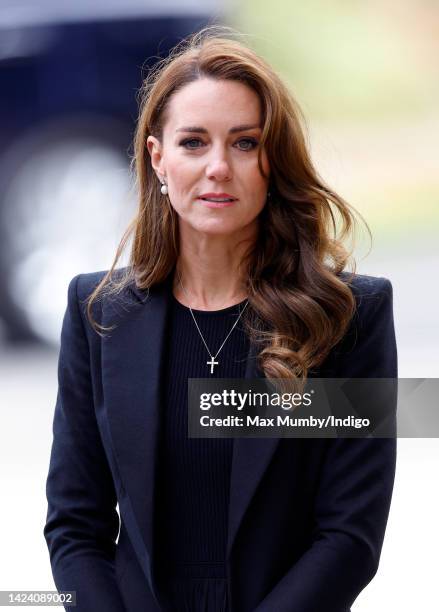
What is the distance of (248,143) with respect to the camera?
7.65 feet

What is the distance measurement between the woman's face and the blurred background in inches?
112

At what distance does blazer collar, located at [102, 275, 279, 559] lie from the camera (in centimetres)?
221

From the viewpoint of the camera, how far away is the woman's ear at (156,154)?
8.11 feet

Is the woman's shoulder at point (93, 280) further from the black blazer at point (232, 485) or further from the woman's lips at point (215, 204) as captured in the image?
the woman's lips at point (215, 204)

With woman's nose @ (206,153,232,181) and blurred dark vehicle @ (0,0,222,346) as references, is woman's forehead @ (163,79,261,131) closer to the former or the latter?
woman's nose @ (206,153,232,181)

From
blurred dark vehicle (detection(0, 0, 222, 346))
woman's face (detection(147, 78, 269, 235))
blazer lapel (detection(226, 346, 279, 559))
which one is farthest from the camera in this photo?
blurred dark vehicle (detection(0, 0, 222, 346))

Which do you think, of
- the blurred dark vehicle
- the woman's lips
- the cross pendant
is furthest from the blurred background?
the woman's lips

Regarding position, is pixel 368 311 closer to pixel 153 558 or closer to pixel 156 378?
pixel 156 378

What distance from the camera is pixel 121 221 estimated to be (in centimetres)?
525

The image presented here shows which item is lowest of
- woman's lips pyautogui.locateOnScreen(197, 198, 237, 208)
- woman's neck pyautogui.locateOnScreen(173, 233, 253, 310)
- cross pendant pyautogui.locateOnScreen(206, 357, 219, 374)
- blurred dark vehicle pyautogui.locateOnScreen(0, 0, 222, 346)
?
cross pendant pyautogui.locateOnScreen(206, 357, 219, 374)

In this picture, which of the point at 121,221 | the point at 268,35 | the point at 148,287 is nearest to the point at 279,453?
the point at 148,287

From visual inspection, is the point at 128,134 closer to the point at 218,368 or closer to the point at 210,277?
the point at 210,277

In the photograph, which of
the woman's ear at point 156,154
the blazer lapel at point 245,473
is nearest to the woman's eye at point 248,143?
the woman's ear at point 156,154

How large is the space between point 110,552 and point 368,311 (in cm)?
73
